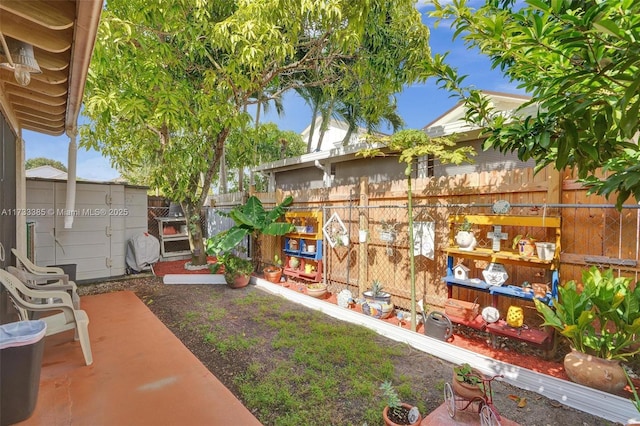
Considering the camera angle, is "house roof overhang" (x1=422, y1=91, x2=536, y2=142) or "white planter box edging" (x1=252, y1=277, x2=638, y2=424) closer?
"white planter box edging" (x1=252, y1=277, x2=638, y2=424)

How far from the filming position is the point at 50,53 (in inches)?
102

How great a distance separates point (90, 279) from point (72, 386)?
15.6 feet

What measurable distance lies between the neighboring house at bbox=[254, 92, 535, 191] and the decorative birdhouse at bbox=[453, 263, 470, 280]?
1366 mm

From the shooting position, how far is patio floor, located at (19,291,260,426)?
7.45 feet

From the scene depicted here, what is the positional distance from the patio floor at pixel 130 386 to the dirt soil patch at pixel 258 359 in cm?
21

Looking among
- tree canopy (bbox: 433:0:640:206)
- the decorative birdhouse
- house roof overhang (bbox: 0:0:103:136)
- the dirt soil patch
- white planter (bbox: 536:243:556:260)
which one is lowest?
the dirt soil patch

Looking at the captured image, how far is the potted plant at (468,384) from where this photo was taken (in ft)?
6.90

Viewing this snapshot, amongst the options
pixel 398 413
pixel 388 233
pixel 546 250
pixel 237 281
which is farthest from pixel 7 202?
pixel 546 250

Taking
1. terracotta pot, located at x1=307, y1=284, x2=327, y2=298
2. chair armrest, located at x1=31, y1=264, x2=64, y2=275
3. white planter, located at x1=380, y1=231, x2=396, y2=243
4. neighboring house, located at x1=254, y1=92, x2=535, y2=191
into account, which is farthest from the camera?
terracotta pot, located at x1=307, y1=284, x2=327, y2=298

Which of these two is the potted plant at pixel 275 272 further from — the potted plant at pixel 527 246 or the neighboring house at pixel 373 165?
the potted plant at pixel 527 246

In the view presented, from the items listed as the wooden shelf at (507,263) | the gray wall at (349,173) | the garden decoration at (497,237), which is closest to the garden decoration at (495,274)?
the wooden shelf at (507,263)

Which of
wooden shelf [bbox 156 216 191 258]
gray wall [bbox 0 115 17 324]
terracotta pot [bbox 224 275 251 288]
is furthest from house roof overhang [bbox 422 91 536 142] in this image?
wooden shelf [bbox 156 216 191 258]

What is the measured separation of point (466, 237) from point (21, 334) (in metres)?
4.34

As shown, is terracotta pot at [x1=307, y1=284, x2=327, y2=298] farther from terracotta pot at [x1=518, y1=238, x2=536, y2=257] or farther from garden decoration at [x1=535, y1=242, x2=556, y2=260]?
garden decoration at [x1=535, y1=242, x2=556, y2=260]
